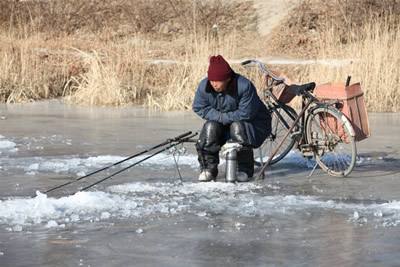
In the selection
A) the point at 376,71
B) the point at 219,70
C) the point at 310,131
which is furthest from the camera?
the point at 376,71

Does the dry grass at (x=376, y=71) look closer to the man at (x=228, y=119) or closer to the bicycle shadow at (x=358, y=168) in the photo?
the bicycle shadow at (x=358, y=168)

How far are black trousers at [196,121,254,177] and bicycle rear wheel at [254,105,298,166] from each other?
67cm

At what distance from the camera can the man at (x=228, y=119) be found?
7.89 metres

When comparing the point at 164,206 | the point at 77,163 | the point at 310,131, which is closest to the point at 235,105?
the point at 310,131

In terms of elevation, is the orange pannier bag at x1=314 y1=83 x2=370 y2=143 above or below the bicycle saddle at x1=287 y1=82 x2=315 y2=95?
below

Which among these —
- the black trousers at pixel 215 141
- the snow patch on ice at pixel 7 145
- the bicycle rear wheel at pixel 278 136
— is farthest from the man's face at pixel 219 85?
the snow patch on ice at pixel 7 145

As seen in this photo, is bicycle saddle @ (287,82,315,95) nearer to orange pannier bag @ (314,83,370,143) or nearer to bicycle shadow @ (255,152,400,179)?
orange pannier bag @ (314,83,370,143)

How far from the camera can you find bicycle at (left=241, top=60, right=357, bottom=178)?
8203 millimetres

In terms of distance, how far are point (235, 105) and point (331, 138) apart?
1069mm

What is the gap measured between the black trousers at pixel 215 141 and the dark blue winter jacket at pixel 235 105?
0.06 meters

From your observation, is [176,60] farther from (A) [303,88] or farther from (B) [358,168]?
(A) [303,88]

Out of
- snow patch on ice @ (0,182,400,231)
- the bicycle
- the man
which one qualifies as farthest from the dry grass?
snow patch on ice @ (0,182,400,231)

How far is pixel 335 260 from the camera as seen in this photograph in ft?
16.9

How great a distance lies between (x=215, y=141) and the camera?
8.04 metres
